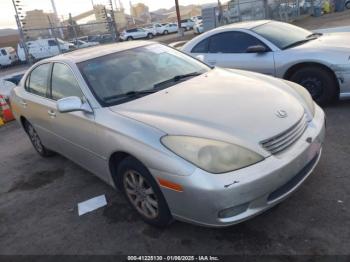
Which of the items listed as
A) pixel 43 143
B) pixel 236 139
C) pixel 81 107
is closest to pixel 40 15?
pixel 43 143

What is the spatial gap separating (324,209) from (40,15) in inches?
705

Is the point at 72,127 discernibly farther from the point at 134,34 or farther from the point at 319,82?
the point at 134,34

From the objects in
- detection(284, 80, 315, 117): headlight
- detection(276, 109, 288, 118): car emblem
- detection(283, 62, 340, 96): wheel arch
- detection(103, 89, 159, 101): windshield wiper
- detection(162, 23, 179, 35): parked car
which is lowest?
detection(162, 23, 179, 35): parked car

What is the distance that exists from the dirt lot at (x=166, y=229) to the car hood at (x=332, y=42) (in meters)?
1.30

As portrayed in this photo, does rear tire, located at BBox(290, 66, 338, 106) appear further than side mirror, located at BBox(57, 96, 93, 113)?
Yes

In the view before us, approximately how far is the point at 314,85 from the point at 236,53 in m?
1.48

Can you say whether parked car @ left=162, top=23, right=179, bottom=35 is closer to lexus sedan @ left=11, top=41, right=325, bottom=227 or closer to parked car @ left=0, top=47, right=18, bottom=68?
parked car @ left=0, top=47, right=18, bottom=68

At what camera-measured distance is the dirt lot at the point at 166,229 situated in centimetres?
287

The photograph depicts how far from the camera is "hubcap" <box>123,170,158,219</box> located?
310 cm

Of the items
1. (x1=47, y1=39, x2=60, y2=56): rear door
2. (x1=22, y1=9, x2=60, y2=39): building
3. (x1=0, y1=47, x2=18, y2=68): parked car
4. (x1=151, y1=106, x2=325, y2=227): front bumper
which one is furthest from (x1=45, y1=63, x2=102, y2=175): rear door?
(x1=0, y1=47, x2=18, y2=68): parked car

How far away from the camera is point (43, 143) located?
5.12 m

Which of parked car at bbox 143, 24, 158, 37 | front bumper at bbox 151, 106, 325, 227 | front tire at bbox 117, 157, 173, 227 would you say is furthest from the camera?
parked car at bbox 143, 24, 158, 37

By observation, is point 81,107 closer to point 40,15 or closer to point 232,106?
point 232,106

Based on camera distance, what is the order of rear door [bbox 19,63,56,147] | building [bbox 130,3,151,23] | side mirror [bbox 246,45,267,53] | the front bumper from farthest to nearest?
building [bbox 130,3,151,23], side mirror [bbox 246,45,267,53], rear door [bbox 19,63,56,147], the front bumper
